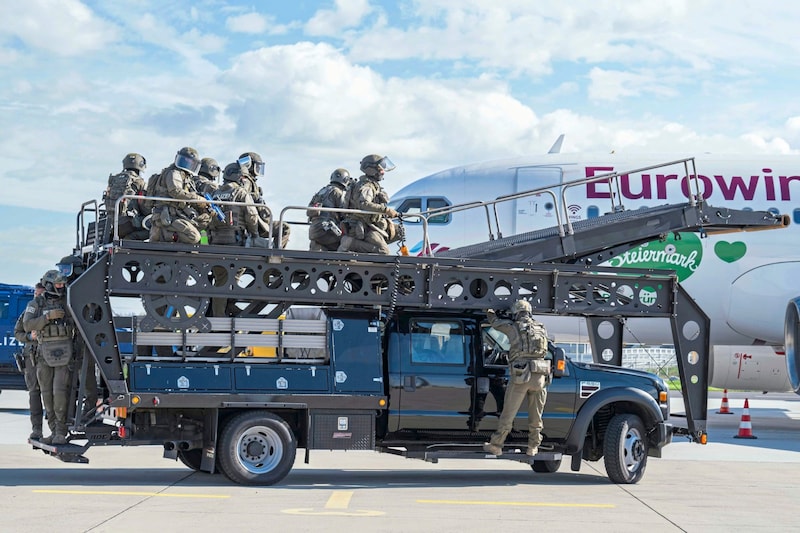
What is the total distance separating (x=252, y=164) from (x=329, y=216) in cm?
107

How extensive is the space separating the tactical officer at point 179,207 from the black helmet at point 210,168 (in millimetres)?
914

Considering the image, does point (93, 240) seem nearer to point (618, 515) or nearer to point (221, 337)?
point (221, 337)

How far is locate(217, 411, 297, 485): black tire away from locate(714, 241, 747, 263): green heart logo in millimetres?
10731

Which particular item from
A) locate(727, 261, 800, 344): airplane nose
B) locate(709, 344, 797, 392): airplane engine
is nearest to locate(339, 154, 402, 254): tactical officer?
locate(727, 261, 800, 344): airplane nose

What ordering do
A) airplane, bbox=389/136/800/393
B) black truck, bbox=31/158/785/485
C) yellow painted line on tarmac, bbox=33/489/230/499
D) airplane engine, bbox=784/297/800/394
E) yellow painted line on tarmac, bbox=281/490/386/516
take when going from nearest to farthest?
yellow painted line on tarmac, bbox=281/490/386/516 → yellow painted line on tarmac, bbox=33/489/230/499 → black truck, bbox=31/158/785/485 → airplane engine, bbox=784/297/800/394 → airplane, bbox=389/136/800/393

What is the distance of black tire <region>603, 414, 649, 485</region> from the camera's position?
1234 cm

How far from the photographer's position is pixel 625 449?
12422 mm

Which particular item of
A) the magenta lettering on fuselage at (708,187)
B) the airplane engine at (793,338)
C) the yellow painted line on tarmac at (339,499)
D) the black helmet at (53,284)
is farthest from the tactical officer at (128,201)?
the airplane engine at (793,338)

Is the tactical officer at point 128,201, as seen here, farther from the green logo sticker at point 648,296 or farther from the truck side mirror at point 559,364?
the green logo sticker at point 648,296

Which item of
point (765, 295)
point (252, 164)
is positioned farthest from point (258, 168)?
point (765, 295)

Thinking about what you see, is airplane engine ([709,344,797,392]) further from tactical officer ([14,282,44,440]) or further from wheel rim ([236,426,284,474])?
tactical officer ([14,282,44,440])

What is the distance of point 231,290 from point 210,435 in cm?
150

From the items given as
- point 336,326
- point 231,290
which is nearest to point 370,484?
point 336,326

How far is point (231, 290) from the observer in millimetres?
11430
